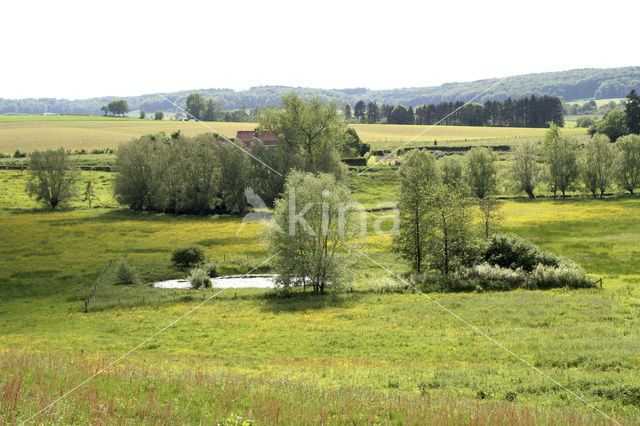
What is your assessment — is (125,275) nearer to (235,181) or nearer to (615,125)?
(235,181)

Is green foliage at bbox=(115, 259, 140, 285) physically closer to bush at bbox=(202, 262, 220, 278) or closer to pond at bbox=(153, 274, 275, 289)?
pond at bbox=(153, 274, 275, 289)

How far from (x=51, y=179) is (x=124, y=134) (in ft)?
237

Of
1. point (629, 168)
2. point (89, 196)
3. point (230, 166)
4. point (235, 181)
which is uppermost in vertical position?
point (230, 166)

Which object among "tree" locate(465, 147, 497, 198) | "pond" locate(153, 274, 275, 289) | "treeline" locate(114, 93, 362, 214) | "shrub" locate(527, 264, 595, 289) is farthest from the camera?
"tree" locate(465, 147, 497, 198)

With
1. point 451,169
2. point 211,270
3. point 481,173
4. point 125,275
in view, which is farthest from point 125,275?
point 481,173

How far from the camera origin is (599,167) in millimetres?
94125

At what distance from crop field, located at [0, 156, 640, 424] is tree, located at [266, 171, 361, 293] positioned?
2132mm

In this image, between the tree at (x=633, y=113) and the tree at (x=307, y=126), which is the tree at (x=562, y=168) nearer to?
the tree at (x=633, y=113)

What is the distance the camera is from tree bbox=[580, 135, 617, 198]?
9325 centimetres

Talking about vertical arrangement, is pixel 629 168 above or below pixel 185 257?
above

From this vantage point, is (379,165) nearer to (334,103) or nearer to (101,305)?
(334,103)

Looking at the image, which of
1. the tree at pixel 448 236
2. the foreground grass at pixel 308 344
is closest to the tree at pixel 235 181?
the foreground grass at pixel 308 344

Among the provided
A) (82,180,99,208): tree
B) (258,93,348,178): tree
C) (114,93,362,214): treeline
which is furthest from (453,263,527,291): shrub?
(82,180,99,208): tree

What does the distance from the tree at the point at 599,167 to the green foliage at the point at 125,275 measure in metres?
86.8
